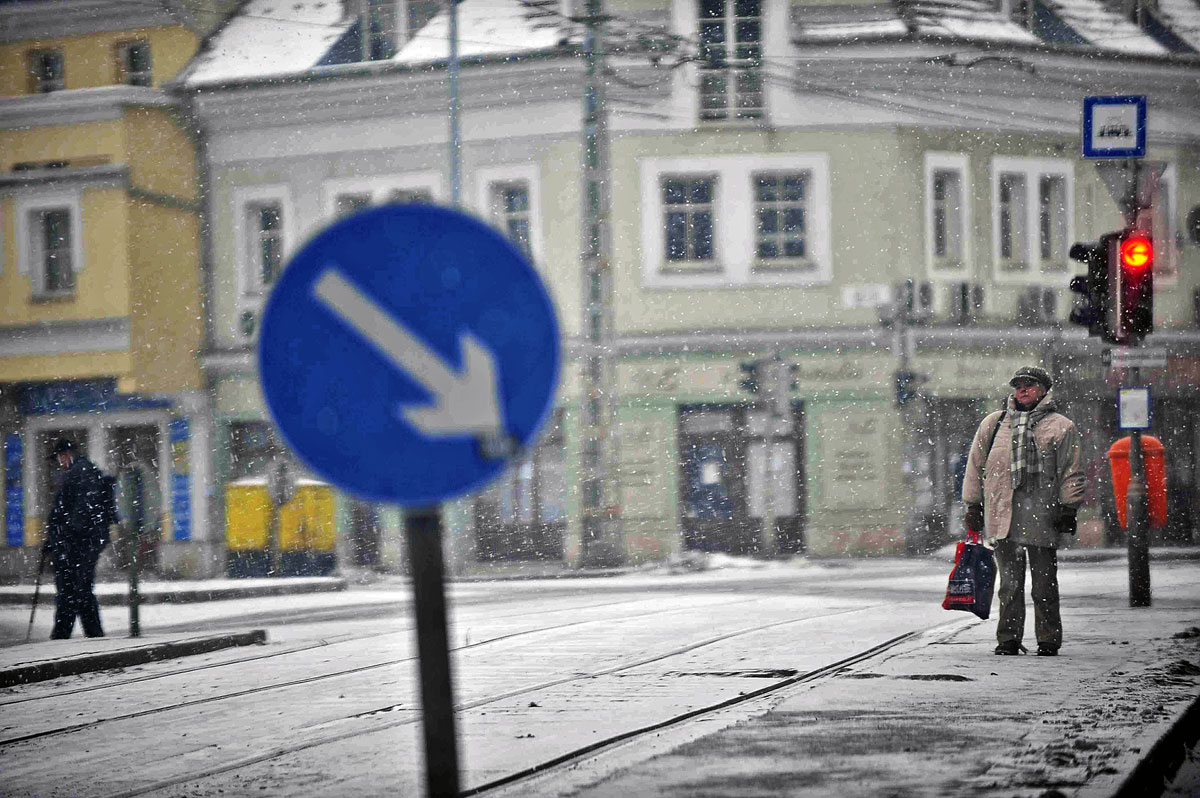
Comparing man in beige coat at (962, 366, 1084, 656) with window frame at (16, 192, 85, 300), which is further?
window frame at (16, 192, 85, 300)

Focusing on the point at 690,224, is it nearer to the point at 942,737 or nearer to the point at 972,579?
the point at 972,579

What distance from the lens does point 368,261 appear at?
3.60 m

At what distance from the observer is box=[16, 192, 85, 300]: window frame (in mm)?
30016

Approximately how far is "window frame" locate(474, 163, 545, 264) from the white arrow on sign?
27305 mm

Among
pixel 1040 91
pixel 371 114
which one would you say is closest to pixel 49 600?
pixel 371 114

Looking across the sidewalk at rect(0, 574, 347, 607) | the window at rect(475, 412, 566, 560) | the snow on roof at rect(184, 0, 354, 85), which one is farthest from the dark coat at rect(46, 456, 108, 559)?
the snow on roof at rect(184, 0, 354, 85)

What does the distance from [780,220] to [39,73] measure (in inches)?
539

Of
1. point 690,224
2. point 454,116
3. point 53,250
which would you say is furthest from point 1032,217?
point 53,250

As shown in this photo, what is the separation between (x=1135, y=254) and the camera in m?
14.1

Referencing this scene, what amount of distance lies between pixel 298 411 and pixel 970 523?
7401mm

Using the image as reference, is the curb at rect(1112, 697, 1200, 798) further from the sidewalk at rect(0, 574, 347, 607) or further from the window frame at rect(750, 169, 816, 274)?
the window frame at rect(750, 169, 816, 274)

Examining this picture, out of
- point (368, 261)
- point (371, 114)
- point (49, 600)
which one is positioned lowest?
point (49, 600)

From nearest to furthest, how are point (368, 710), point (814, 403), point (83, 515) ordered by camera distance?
point (368, 710), point (83, 515), point (814, 403)

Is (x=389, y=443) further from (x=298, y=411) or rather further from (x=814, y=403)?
(x=814, y=403)
